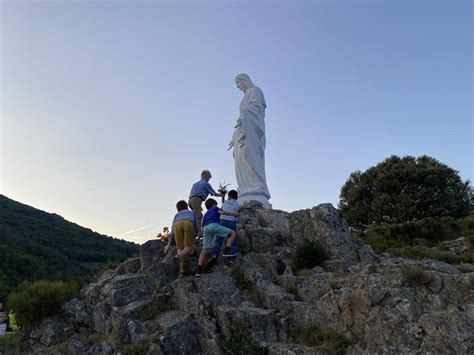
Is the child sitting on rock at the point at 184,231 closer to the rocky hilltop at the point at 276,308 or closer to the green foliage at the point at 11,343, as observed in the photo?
the rocky hilltop at the point at 276,308

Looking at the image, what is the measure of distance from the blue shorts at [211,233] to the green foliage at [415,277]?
159 inches

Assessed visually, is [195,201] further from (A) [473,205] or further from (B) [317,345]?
(A) [473,205]

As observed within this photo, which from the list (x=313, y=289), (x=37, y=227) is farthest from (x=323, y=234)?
(x=37, y=227)

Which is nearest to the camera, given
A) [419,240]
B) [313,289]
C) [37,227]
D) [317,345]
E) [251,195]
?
[317,345]

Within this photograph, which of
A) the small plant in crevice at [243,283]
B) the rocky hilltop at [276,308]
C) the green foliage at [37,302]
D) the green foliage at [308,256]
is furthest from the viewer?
the green foliage at [308,256]

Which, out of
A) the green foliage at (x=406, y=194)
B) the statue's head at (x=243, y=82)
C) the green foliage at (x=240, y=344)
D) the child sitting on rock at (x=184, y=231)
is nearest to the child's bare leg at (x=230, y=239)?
the child sitting on rock at (x=184, y=231)

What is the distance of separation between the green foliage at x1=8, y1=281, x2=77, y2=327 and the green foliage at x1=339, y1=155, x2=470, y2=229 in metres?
25.0

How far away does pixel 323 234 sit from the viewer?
12.0m

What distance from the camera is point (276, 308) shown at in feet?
30.1

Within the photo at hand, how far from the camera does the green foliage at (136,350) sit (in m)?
8.44

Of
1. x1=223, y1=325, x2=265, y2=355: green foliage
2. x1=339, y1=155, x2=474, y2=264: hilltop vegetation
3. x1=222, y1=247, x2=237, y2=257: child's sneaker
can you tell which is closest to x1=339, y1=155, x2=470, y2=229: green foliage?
x1=339, y1=155, x2=474, y2=264: hilltop vegetation

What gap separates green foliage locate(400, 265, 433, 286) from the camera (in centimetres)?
819

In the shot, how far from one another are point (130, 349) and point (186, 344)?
1090 mm

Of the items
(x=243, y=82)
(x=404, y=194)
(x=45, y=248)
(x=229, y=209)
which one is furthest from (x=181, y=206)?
(x=45, y=248)
